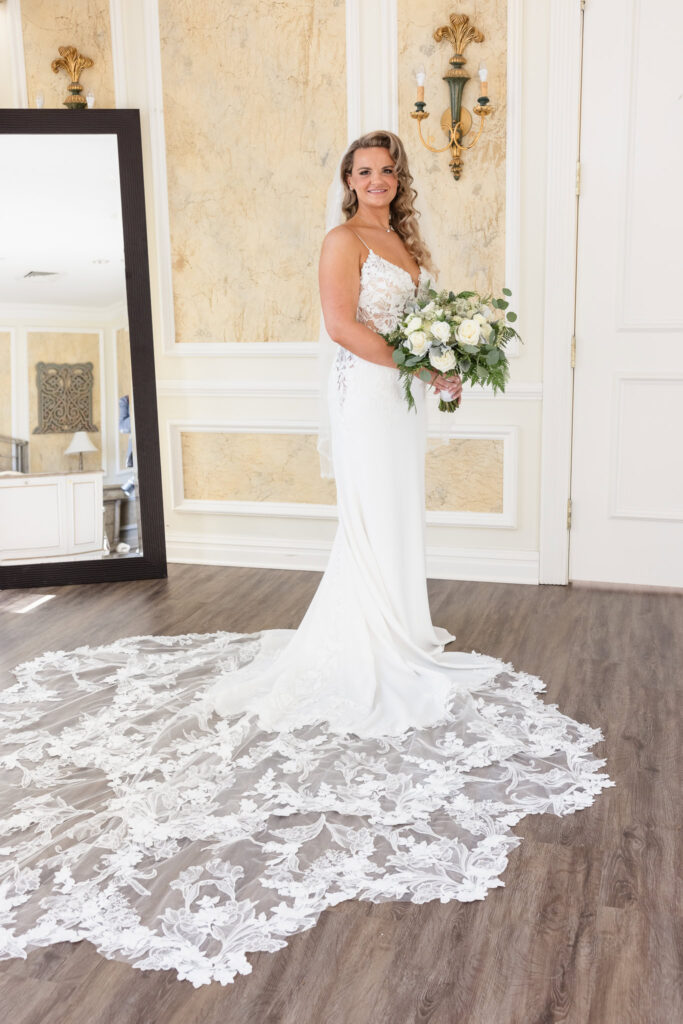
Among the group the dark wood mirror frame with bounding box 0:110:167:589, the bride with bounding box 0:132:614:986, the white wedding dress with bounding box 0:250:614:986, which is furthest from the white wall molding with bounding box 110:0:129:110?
the white wedding dress with bounding box 0:250:614:986

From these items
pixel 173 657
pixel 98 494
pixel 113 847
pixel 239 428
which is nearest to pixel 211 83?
pixel 239 428

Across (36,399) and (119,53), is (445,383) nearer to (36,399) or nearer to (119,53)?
(36,399)

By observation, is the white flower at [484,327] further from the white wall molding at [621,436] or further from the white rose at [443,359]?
the white wall molding at [621,436]

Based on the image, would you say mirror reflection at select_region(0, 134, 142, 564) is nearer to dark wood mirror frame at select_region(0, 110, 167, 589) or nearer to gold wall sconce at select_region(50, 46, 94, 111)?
dark wood mirror frame at select_region(0, 110, 167, 589)

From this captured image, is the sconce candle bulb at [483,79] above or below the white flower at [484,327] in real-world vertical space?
above

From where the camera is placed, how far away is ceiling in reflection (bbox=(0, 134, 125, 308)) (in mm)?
4973

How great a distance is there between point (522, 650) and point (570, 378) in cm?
156

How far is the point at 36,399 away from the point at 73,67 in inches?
72.6

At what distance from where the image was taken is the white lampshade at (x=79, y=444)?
5102mm

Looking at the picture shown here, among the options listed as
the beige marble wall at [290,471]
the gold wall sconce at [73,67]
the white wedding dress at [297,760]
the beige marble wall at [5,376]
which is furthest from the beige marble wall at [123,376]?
the white wedding dress at [297,760]

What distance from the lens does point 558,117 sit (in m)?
4.69

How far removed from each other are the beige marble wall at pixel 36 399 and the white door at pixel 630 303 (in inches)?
98.9

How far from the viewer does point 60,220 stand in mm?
5004

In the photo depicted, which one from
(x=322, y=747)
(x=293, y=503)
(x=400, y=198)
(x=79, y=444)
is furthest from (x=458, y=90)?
(x=322, y=747)
